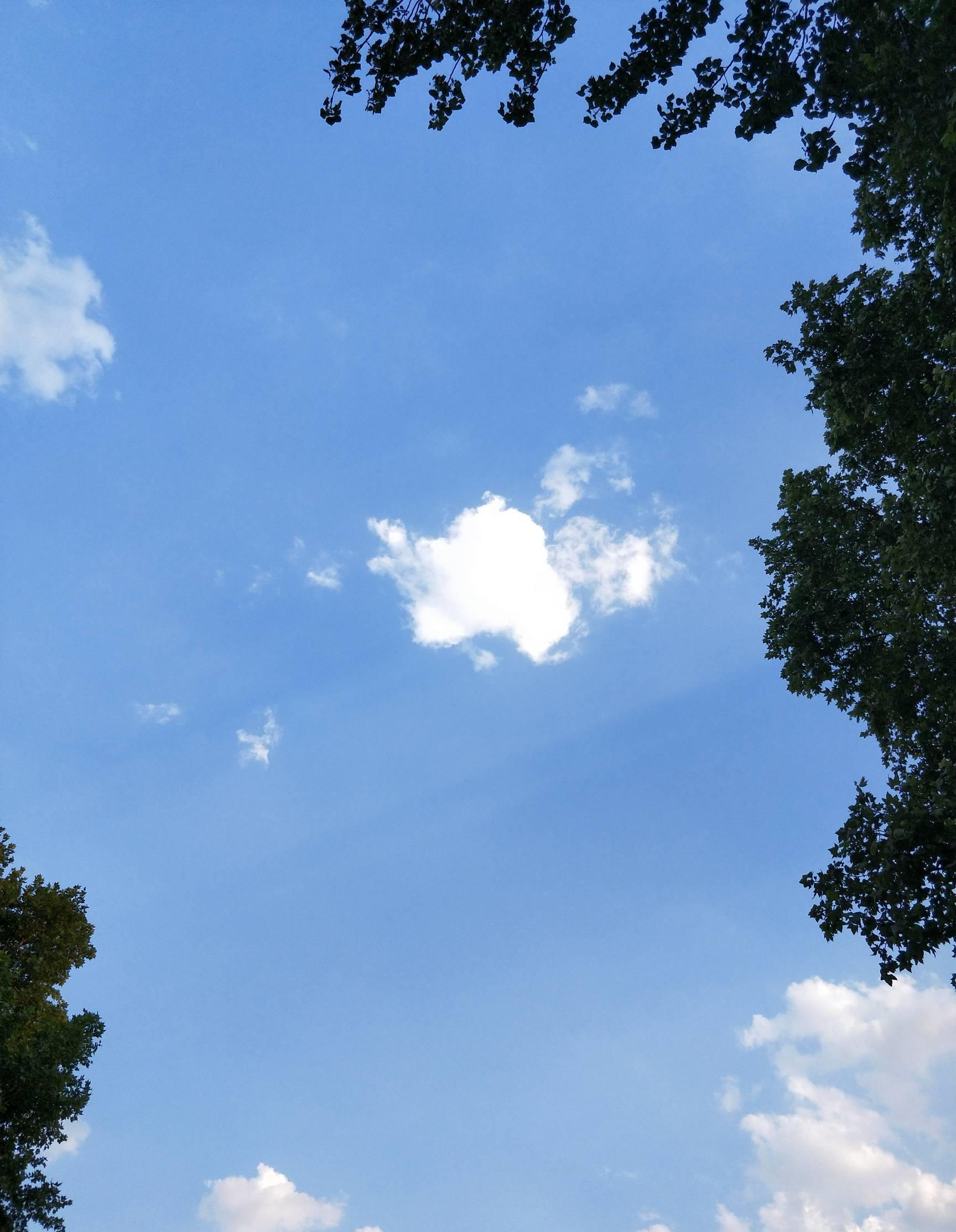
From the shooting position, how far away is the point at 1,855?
19.8 meters

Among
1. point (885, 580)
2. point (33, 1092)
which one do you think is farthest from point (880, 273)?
point (33, 1092)

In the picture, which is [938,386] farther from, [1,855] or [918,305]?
[1,855]

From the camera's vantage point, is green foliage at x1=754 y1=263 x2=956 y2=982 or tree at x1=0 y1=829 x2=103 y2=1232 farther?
tree at x1=0 y1=829 x2=103 y2=1232

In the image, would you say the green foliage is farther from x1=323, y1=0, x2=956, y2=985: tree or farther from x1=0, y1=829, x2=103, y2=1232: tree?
x1=0, y1=829, x2=103, y2=1232: tree

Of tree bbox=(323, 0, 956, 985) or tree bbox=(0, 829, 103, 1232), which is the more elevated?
tree bbox=(323, 0, 956, 985)

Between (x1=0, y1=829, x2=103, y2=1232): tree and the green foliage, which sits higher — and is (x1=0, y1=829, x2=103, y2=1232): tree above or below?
below

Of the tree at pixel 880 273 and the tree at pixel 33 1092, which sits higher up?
the tree at pixel 880 273

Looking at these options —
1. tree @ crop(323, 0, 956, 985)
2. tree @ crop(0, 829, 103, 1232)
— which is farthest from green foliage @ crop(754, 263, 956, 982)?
tree @ crop(0, 829, 103, 1232)

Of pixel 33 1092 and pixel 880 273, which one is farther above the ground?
pixel 880 273

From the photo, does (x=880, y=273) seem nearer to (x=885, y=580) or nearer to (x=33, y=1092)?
(x=885, y=580)

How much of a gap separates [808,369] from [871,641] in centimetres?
642

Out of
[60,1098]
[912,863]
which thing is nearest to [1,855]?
[60,1098]

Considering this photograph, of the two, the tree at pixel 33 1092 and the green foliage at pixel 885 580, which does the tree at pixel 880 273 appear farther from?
the tree at pixel 33 1092

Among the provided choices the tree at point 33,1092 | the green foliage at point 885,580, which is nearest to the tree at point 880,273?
the green foliage at point 885,580
